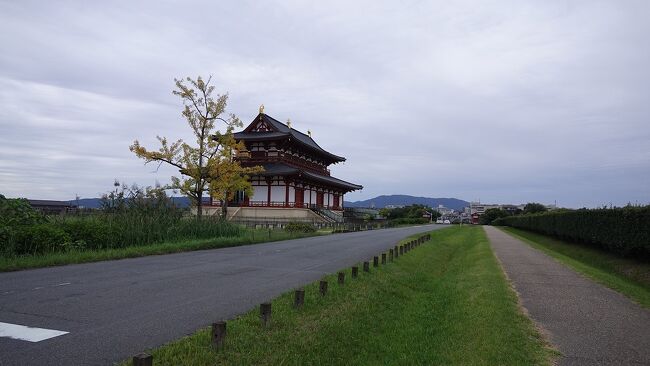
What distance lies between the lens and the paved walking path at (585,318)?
6.14 meters

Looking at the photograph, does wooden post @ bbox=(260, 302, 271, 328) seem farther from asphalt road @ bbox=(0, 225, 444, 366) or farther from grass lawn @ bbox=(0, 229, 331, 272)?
grass lawn @ bbox=(0, 229, 331, 272)

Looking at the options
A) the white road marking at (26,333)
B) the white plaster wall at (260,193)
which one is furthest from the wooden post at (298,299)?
the white plaster wall at (260,193)

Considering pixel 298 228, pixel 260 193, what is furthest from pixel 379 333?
pixel 260 193

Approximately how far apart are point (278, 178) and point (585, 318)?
4189 cm

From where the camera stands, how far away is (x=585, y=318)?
320 inches

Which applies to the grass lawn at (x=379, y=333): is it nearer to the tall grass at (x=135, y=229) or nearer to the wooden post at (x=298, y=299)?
the wooden post at (x=298, y=299)

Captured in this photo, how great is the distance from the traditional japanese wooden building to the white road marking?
39.6 metres

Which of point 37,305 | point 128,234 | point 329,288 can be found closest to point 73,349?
point 37,305

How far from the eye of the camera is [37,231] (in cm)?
1306

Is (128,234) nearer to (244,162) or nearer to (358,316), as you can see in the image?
(358,316)

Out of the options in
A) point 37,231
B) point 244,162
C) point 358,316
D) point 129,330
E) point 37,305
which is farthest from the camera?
point 244,162

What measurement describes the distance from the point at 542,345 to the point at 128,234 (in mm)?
14768

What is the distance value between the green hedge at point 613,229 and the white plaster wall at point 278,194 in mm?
28168

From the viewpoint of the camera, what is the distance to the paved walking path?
6.14 metres
